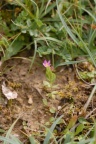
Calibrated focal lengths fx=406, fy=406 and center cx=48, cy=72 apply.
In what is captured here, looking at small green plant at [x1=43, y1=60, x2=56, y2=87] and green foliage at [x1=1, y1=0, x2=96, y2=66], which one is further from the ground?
green foliage at [x1=1, y1=0, x2=96, y2=66]

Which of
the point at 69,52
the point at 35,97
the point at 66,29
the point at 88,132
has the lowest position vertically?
the point at 88,132

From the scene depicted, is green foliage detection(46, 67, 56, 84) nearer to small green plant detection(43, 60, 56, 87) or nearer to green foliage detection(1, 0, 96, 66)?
small green plant detection(43, 60, 56, 87)

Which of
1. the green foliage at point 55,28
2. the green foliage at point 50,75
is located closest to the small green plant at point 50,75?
the green foliage at point 50,75

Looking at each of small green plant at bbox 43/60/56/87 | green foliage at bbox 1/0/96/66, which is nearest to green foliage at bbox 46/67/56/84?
small green plant at bbox 43/60/56/87

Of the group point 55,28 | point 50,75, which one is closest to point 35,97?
point 50,75

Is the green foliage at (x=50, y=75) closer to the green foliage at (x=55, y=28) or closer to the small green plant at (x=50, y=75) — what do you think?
the small green plant at (x=50, y=75)

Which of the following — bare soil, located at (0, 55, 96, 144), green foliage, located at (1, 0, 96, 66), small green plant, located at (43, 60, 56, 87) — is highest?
green foliage, located at (1, 0, 96, 66)

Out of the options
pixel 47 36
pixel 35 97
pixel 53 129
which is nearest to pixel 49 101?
pixel 35 97

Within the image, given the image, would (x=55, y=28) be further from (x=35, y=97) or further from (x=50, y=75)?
(x=35, y=97)

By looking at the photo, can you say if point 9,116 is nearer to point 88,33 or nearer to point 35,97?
point 35,97

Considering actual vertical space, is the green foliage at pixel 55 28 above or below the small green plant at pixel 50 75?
above

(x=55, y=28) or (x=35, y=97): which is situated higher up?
(x=55, y=28)
